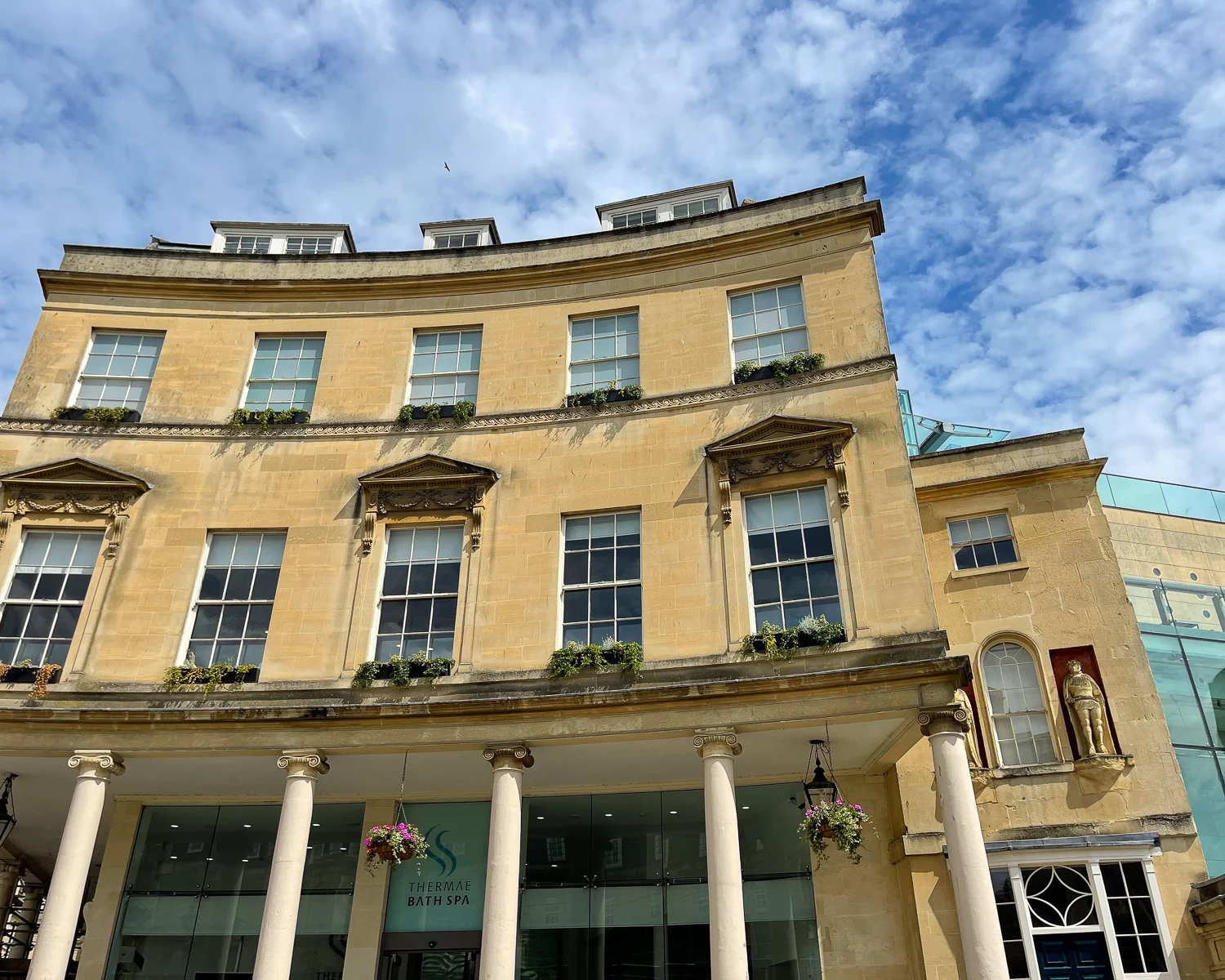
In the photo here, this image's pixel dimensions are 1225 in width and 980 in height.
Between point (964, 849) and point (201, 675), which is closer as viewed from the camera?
point (964, 849)

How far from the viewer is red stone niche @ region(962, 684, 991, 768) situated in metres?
17.5

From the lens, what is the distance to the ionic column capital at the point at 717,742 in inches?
590

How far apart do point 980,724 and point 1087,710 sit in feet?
6.18

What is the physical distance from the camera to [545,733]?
15617mm

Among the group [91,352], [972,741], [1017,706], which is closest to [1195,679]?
[1017,706]

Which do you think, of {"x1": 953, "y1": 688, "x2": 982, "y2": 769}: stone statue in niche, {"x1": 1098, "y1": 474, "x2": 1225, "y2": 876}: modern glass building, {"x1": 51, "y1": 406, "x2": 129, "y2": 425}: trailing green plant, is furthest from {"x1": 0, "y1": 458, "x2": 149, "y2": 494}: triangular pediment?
{"x1": 1098, "y1": 474, "x2": 1225, "y2": 876}: modern glass building

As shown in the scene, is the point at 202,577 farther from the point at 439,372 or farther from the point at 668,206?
the point at 668,206

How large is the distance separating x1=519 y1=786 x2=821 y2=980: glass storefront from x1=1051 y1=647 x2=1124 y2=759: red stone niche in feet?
17.1

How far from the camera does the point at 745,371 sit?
62.1 ft

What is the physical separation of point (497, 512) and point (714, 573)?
14.8 ft

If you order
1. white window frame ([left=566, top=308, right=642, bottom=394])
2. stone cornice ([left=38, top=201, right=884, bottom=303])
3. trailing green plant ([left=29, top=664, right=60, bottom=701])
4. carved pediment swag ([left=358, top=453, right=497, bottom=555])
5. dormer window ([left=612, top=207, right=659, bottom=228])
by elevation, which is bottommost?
trailing green plant ([left=29, top=664, right=60, bottom=701])

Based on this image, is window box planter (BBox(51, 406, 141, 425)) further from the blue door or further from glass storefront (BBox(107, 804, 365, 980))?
the blue door

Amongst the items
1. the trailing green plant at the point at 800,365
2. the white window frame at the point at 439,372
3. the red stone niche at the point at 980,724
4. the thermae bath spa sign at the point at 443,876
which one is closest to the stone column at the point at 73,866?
the thermae bath spa sign at the point at 443,876

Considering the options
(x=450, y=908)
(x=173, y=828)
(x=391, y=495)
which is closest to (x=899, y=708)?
(x=450, y=908)
